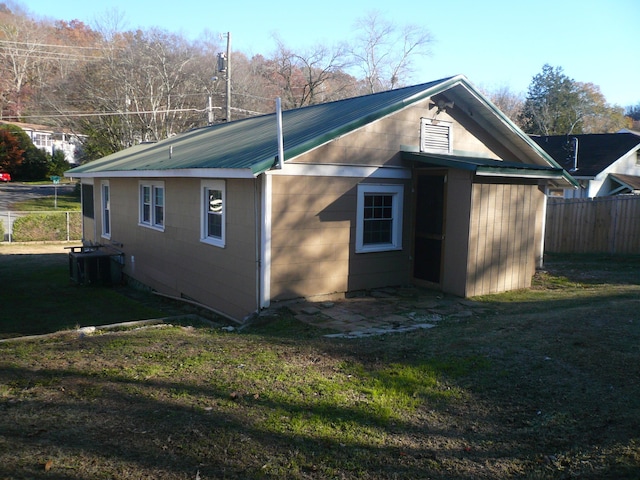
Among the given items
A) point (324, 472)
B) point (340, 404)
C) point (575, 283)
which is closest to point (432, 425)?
point (340, 404)

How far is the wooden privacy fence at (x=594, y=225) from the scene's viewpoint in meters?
17.4

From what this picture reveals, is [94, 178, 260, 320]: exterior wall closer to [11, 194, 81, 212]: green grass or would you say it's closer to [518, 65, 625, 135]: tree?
[11, 194, 81, 212]: green grass

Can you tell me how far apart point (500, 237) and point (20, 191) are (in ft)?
134

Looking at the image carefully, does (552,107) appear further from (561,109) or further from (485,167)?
(485,167)

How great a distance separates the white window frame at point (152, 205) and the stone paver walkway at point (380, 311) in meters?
5.14

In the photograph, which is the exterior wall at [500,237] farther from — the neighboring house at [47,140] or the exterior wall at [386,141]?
the neighboring house at [47,140]

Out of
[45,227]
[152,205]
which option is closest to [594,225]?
[152,205]

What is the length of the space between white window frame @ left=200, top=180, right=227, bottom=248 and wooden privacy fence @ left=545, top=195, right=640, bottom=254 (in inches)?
508

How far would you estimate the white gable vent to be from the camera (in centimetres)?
1117

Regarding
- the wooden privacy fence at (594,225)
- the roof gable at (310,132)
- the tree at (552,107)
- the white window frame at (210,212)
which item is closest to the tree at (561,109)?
the tree at (552,107)

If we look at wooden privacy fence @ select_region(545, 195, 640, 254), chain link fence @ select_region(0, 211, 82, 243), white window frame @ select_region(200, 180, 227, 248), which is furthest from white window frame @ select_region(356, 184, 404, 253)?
chain link fence @ select_region(0, 211, 82, 243)

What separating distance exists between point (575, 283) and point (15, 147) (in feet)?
151

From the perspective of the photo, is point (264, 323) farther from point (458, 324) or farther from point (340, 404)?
point (340, 404)

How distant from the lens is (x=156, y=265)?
1366 centimetres
